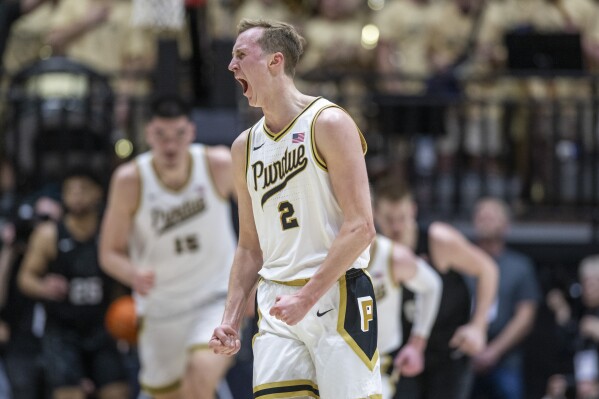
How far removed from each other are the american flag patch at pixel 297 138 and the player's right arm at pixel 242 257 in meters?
0.34

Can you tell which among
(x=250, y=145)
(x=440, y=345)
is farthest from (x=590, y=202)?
(x=250, y=145)

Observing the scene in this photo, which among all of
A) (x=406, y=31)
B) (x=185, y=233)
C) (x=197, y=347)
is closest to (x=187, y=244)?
(x=185, y=233)

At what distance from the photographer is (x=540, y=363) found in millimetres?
11609

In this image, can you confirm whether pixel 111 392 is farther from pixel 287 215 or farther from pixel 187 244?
pixel 287 215

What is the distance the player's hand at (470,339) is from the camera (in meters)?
8.41

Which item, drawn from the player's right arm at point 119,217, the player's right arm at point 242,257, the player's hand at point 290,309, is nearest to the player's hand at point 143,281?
the player's right arm at point 119,217

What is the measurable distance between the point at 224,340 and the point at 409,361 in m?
2.99

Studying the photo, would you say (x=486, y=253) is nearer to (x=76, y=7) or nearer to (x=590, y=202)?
(x=590, y=202)

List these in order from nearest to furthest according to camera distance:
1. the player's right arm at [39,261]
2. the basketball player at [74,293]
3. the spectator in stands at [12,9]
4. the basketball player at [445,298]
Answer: the basketball player at [445,298] → the basketball player at [74,293] → the player's right arm at [39,261] → the spectator in stands at [12,9]

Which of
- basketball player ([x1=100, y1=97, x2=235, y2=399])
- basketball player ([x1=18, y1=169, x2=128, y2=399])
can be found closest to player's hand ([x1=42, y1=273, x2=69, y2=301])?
basketball player ([x1=18, y1=169, x2=128, y2=399])

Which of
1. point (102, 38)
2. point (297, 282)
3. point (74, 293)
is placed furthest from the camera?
point (102, 38)

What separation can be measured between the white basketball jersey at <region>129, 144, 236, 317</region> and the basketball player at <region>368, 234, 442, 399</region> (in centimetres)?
124

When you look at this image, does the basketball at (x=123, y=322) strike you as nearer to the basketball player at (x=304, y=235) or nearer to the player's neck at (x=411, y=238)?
the player's neck at (x=411, y=238)

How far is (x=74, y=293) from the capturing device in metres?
9.96
